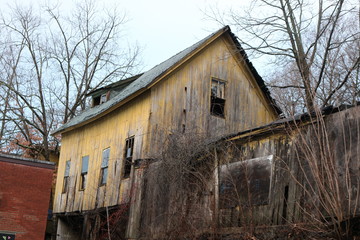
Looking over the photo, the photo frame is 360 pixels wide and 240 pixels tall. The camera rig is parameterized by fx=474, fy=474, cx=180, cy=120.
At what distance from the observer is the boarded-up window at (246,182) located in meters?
11.7

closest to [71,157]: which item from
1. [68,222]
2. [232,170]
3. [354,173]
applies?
[68,222]

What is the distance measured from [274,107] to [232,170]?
29.9 feet

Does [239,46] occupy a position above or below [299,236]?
above

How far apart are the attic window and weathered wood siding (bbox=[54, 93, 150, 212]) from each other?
80.1 inches

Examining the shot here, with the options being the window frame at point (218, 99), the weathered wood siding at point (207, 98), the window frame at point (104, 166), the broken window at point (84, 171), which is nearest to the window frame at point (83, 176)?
the broken window at point (84, 171)

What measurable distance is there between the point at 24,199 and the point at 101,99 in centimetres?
699

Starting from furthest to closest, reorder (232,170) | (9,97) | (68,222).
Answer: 1. (9,97)
2. (68,222)
3. (232,170)

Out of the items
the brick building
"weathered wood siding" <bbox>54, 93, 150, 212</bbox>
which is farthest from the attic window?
the brick building

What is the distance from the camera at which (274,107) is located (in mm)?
21188

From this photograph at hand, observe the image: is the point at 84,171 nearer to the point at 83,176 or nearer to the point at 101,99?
the point at 83,176

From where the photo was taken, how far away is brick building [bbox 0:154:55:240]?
63.8 feet

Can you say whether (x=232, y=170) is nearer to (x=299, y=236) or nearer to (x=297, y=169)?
(x=297, y=169)

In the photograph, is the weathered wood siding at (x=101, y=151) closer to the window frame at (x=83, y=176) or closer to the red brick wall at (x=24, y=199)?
the window frame at (x=83, y=176)

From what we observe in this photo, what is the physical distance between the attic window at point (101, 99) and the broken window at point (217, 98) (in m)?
6.59
